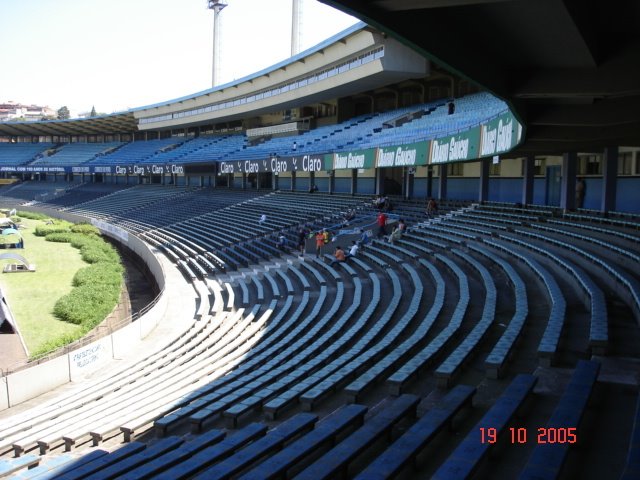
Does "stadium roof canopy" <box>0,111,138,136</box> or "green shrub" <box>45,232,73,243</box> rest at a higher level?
"stadium roof canopy" <box>0,111,138,136</box>

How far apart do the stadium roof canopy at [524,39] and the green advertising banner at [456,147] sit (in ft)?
29.3

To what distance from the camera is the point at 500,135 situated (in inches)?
562

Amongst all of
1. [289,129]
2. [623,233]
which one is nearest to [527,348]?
[623,233]

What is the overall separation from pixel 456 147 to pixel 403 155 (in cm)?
483

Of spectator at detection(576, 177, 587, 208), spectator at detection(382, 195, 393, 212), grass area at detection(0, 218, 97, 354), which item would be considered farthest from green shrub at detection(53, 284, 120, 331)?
spectator at detection(576, 177, 587, 208)

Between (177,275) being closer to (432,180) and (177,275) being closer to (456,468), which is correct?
(432,180)

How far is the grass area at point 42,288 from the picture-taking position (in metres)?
17.4

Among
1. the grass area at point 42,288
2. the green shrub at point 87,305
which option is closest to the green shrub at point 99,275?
the grass area at point 42,288

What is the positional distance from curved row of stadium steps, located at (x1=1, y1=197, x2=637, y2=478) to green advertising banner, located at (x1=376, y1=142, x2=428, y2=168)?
624 centimetres

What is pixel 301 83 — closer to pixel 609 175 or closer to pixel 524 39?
pixel 609 175

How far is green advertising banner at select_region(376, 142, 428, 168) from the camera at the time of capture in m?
21.7

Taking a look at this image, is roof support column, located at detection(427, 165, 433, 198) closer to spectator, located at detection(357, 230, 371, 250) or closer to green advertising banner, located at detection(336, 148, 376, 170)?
green advertising banner, located at detection(336, 148, 376, 170)

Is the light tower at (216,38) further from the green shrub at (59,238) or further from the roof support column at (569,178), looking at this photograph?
the roof support column at (569,178)

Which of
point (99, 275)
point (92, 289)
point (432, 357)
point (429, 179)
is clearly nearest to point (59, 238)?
point (99, 275)
